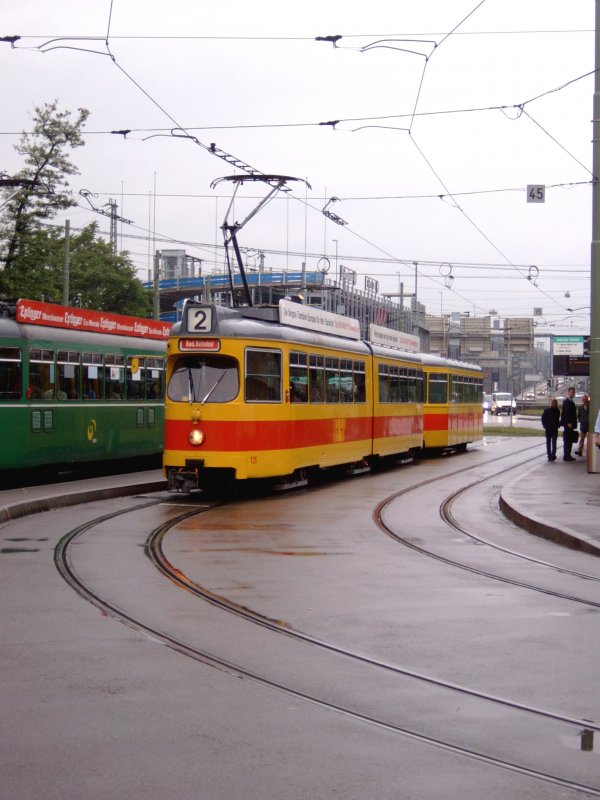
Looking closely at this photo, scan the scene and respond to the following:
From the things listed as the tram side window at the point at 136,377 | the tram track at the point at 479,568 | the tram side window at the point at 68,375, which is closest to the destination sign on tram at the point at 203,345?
the tram track at the point at 479,568

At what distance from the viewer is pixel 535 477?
23547 millimetres

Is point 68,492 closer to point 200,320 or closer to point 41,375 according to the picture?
point 200,320

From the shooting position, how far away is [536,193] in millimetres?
28156

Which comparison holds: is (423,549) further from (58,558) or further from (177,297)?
(177,297)

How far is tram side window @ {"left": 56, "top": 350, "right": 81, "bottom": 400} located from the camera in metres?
21.3

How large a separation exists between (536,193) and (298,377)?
423 inches

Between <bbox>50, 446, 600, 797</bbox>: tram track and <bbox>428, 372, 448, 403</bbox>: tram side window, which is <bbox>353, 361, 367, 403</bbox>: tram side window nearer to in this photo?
<bbox>428, 372, 448, 403</bbox>: tram side window

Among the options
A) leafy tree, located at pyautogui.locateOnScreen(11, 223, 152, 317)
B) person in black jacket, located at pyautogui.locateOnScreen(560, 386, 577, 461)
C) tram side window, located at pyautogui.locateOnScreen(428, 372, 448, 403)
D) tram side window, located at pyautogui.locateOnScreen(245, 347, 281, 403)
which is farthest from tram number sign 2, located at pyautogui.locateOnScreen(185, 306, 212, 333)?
leafy tree, located at pyautogui.locateOnScreen(11, 223, 152, 317)

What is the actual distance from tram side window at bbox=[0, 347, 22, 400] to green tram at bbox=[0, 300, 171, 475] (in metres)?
0.02

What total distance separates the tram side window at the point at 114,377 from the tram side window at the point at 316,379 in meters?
4.41

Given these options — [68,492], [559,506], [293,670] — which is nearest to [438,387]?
[559,506]

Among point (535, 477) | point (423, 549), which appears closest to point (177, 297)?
point (535, 477)

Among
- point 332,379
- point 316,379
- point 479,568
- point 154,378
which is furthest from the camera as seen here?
point 154,378

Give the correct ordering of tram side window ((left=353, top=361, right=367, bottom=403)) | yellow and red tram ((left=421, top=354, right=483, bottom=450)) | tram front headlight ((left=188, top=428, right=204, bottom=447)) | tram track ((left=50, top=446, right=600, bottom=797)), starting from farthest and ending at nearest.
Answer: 1. yellow and red tram ((left=421, top=354, right=483, bottom=450))
2. tram side window ((left=353, top=361, right=367, bottom=403))
3. tram front headlight ((left=188, top=428, right=204, bottom=447))
4. tram track ((left=50, top=446, right=600, bottom=797))
